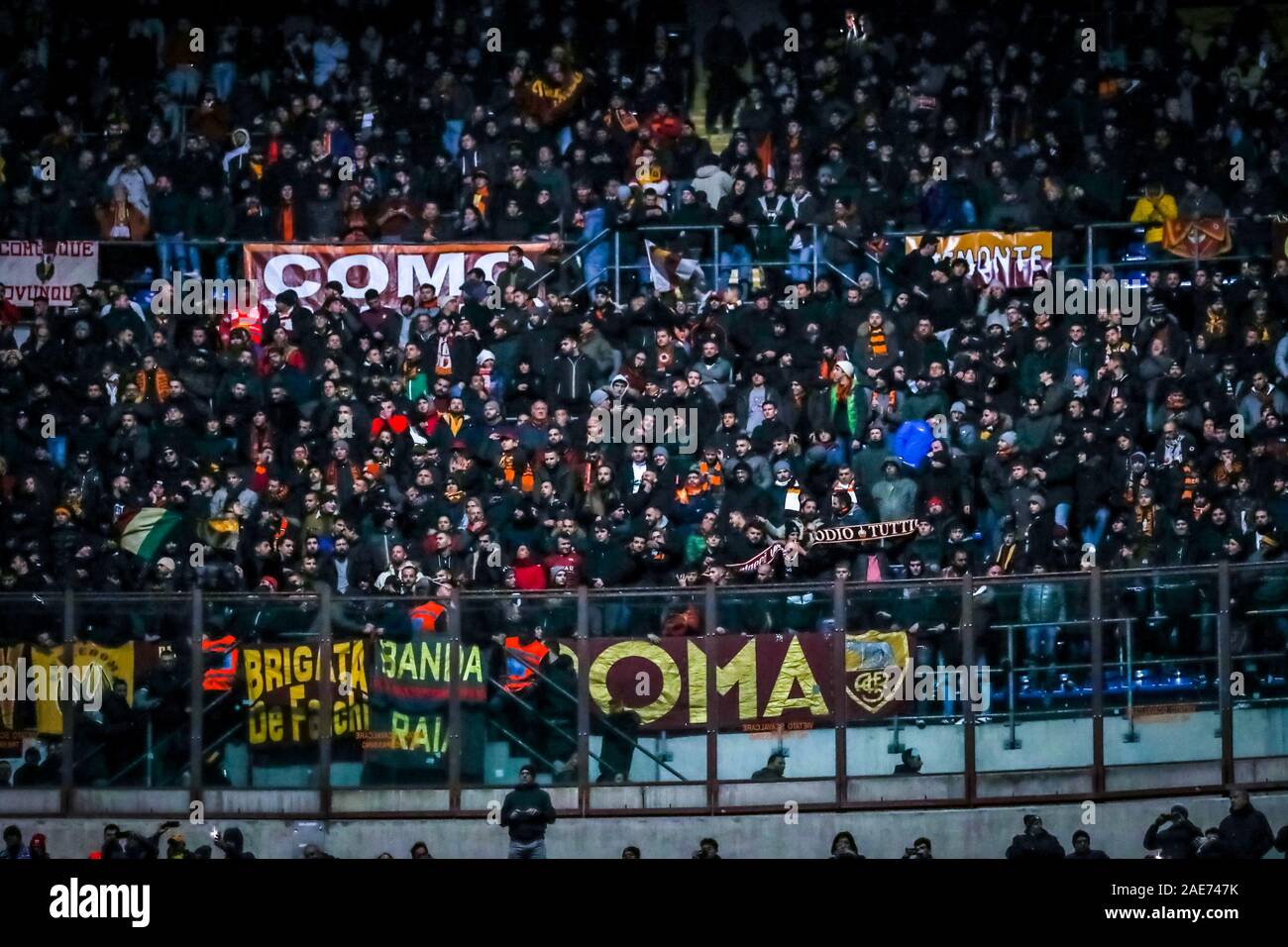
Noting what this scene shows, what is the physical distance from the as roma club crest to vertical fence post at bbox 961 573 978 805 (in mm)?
475

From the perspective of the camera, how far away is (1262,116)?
29.1 m

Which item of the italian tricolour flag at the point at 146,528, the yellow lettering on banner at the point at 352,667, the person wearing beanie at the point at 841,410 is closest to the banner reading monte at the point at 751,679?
the yellow lettering on banner at the point at 352,667

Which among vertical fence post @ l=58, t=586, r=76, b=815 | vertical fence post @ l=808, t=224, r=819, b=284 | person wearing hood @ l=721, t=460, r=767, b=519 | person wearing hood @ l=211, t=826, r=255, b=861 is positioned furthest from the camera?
vertical fence post @ l=808, t=224, r=819, b=284

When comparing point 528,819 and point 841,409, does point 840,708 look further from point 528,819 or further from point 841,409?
point 841,409

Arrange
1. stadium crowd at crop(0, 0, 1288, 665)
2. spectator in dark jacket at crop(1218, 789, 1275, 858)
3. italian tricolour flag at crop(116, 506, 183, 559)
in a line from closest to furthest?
spectator in dark jacket at crop(1218, 789, 1275, 858)
stadium crowd at crop(0, 0, 1288, 665)
italian tricolour flag at crop(116, 506, 183, 559)

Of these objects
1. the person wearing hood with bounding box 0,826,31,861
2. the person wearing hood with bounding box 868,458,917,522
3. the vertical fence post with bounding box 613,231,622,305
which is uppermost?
the vertical fence post with bounding box 613,231,622,305

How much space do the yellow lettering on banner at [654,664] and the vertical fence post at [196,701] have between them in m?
3.16

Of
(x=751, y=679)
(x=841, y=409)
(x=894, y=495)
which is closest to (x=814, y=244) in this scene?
(x=841, y=409)

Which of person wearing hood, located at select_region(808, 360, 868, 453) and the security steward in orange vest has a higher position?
person wearing hood, located at select_region(808, 360, 868, 453)

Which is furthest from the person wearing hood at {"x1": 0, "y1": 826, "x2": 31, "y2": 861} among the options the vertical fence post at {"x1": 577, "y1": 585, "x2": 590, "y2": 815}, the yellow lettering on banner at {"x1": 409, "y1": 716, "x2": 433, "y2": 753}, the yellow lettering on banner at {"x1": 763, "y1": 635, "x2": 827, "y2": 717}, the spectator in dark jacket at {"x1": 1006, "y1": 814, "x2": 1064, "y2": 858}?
the spectator in dark jacket at {"x1": 1006, "y1": 814, "x2": 1064, "y2": 858}

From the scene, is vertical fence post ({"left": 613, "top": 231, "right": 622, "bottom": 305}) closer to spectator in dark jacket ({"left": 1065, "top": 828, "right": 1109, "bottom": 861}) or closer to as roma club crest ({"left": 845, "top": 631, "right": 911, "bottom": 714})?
as roma club crest ({"left": 845, "top": 631, "right": 911, "bottom": 714})

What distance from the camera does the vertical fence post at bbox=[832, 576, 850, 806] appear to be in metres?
21.0

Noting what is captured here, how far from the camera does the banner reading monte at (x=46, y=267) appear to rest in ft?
92.1

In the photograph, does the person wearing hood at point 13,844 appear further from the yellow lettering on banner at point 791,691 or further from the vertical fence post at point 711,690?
the yellow lettering on banner at point 791,691
